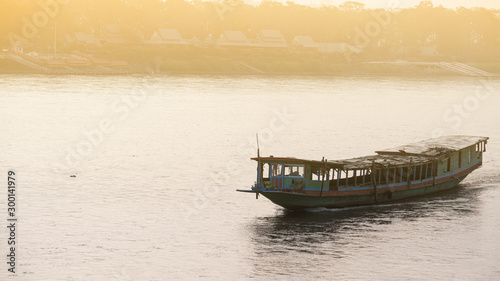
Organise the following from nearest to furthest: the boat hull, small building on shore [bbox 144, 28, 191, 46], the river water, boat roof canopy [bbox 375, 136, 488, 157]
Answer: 1. the river water
2. the boat hull
3. boat roof canopy [bbox 375, 136, 488, 157]
4. small building on shore [bbox 144, 28, 191, 46]

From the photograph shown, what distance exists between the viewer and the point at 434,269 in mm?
38344

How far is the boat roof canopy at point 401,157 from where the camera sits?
4547 centimetres

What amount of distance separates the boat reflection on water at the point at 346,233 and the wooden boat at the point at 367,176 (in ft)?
2.61

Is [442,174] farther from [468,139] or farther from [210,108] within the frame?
[210,108]

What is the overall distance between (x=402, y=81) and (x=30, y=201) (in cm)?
13999

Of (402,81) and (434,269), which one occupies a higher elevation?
(402,81)

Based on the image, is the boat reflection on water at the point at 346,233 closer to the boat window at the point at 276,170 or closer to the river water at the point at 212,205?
the river water at the point at 212,205

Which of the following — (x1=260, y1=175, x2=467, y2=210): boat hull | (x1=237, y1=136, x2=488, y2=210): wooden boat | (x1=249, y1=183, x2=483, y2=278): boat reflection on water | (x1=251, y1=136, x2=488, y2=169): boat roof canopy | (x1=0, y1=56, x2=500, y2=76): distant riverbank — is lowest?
(x1=249, y1=183, x2=483, y2=278): boat reflection on water

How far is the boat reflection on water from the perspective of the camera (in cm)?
3872

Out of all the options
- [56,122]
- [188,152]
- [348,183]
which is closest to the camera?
[348,183]

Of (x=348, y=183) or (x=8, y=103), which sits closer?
(x=348, y=183)

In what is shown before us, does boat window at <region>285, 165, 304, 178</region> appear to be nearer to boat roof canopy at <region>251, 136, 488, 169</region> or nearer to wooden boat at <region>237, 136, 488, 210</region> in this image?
wooden boat at <region>237, 136, 488, 210</region>

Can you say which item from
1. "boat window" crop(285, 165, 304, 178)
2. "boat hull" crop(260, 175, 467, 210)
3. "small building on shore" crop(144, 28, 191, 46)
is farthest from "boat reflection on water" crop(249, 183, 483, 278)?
"small building on shore" crop(144, 28, 191, 46)

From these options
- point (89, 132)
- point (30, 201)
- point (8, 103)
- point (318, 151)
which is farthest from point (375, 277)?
point (8, 103)
